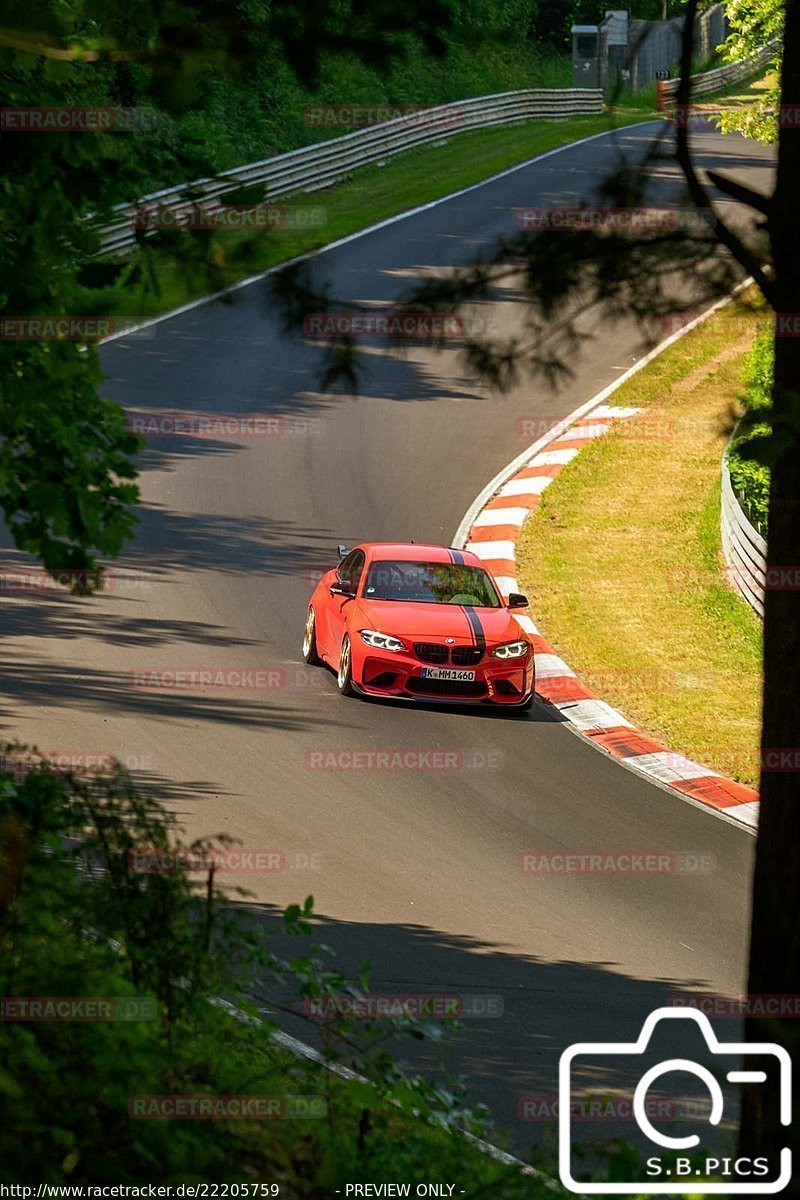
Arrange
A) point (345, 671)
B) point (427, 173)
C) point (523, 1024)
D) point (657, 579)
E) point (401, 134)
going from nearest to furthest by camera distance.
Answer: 1. point (523, 1024)
2. point (345, 671)
3. point (657, 579)
4. point (427, 173)
5. point (401, 134)

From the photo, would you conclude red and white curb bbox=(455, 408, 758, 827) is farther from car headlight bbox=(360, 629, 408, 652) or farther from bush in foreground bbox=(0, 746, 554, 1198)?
bush in foreground bbox=(0, 746, 554, 1198)

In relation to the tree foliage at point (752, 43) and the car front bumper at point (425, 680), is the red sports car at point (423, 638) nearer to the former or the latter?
the car front bumper at point (425, 680)

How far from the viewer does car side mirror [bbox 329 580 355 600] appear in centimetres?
1719

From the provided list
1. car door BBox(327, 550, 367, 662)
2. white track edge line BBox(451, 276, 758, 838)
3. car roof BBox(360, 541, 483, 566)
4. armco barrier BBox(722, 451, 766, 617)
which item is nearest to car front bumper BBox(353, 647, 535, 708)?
car door BBox(327, 550, 367, 662)

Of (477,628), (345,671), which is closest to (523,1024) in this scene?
(477,628)

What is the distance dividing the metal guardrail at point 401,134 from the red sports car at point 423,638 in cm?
1778

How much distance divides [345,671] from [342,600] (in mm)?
825

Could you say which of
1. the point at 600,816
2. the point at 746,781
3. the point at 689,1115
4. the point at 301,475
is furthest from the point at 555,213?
the point at 301,475

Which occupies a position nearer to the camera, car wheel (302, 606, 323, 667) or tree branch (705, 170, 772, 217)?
tree branch (705, 170, 772, 217)

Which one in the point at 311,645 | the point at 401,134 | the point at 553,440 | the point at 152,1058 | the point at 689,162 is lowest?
the point at 311,645

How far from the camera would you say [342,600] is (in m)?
17.3

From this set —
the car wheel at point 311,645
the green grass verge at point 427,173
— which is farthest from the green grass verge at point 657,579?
the green grass verge at point 427,173

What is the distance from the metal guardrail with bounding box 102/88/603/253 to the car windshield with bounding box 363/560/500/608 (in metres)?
17.5

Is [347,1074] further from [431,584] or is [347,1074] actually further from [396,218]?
[396,218]
